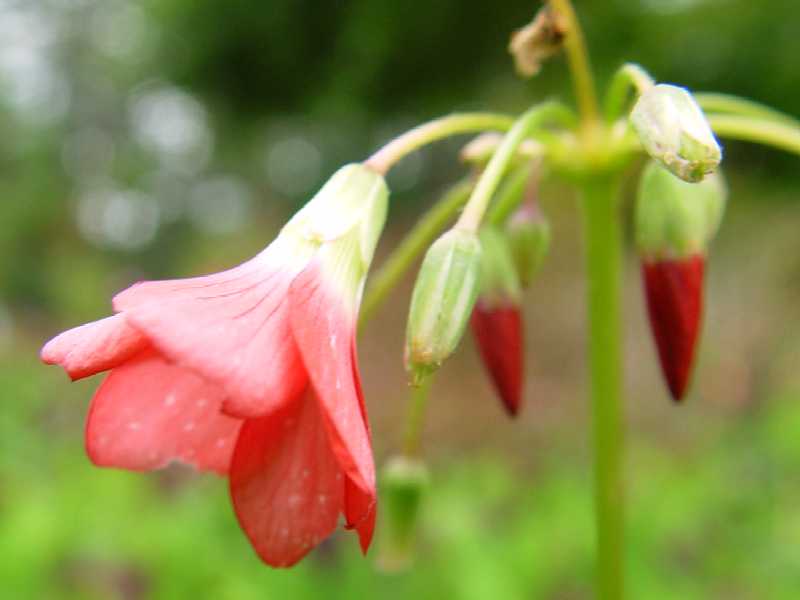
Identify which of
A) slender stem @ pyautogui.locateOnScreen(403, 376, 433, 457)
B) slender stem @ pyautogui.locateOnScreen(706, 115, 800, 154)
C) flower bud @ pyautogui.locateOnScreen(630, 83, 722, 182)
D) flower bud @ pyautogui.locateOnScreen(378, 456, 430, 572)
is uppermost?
flower bud @ pyautogui.locateOnScreen(630, 83, 722, 182)

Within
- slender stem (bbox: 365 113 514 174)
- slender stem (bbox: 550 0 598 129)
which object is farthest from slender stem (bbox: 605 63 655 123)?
slender stem (bbox: 365 113 514 174)

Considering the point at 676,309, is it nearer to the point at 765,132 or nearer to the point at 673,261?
the point at 673,261

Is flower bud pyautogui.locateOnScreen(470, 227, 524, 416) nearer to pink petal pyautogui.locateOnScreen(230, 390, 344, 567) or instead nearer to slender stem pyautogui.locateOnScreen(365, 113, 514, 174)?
slender stem pyautogui.locateOnScreen(365, 113, 514, 174)

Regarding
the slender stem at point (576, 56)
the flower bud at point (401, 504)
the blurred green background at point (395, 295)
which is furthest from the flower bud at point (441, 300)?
the blurred green background at point (395, 295)

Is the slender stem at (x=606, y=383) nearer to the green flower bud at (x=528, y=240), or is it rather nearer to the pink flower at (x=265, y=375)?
the green flower bud at (x=528, y=240)

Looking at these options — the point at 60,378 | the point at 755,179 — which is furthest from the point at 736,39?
the point at 60,378

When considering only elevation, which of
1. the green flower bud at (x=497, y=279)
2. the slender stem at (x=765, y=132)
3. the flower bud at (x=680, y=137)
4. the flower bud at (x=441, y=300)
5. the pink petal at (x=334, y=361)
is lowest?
the green flower bud at (x=497, y=279)

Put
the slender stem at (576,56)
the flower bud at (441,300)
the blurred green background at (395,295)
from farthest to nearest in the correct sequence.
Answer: the blurred green background at (395,295)
the slender stem at (576,56)
the flower bud at (441,300)

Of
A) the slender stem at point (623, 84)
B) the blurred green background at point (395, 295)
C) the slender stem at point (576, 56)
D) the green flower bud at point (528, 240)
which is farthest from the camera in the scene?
the blurred green background at point (395, 295)
